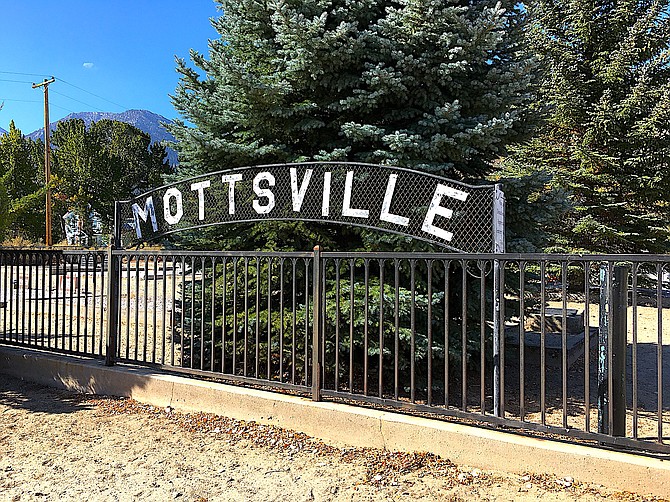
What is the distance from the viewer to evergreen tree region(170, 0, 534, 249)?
15.7 feet

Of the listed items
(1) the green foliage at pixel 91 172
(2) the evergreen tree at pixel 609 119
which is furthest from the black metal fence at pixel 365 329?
(1) the green foliage at pixel 91 172

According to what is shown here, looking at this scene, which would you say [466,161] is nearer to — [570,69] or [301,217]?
[301,217]

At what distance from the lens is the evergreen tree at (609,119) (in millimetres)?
13531

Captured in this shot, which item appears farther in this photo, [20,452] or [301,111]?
[301,111]

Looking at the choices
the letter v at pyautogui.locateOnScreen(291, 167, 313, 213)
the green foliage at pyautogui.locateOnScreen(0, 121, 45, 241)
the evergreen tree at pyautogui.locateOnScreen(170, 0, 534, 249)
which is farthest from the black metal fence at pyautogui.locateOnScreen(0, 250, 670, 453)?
the green foliage at pyautogui.locateOnScreen(0, 121, 45, 241)

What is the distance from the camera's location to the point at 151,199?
5.59 metres

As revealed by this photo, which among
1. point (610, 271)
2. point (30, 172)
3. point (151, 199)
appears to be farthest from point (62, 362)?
point (30, 172)

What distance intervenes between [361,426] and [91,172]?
124ft

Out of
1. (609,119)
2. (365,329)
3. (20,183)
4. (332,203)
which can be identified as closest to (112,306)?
(332,203)

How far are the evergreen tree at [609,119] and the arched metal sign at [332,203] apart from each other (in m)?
10.2

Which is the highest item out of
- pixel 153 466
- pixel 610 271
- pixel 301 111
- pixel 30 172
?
pixel 30 172

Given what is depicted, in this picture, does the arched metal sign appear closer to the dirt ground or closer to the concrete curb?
the concrete curb

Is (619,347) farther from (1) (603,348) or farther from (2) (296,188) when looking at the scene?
(2) (296,188)

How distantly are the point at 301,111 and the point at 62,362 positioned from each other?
11.2 ft
